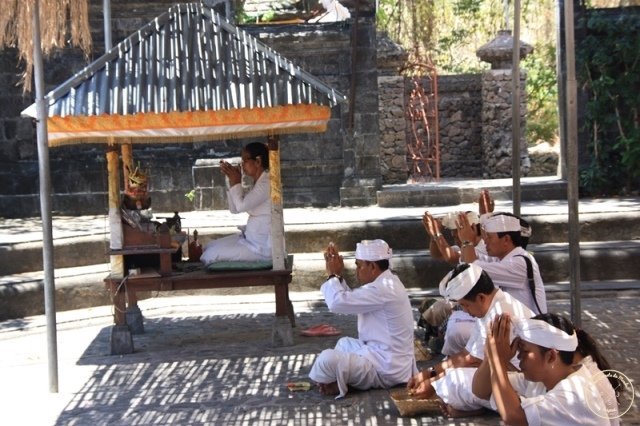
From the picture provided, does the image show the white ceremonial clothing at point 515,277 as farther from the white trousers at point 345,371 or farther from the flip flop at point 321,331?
the flip flop at point 321,331

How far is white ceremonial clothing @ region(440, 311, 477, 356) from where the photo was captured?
8.02 metres

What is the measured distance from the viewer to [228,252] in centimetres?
943

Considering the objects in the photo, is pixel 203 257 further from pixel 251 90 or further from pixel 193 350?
pixel 251 90

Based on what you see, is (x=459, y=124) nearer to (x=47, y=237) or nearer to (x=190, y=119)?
(x=190, y=119)

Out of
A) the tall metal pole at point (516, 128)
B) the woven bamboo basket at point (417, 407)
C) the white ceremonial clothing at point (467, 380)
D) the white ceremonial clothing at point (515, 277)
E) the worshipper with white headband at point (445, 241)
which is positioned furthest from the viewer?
the tall metal pole at point (516, 128)

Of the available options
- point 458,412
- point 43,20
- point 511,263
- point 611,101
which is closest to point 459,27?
point 611,101

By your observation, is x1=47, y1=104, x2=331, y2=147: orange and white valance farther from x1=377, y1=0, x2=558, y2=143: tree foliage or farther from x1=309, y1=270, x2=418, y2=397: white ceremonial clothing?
x1=377, y1=0, x2=558, y2=143: tree foliage

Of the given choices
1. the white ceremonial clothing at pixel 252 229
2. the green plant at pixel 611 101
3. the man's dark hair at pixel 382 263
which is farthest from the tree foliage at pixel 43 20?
the green plant at pixel 611 101

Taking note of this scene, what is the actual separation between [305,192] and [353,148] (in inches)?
38.4

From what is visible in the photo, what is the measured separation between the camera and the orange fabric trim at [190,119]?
8.69 m

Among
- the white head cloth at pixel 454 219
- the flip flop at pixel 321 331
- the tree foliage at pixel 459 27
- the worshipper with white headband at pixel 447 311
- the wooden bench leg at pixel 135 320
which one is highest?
the tree foliage at pixel 459 27

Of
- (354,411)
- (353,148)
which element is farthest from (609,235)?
(354,411)

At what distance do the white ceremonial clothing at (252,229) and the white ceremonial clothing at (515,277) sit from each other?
2.66 m

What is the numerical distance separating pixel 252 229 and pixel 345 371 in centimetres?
260
